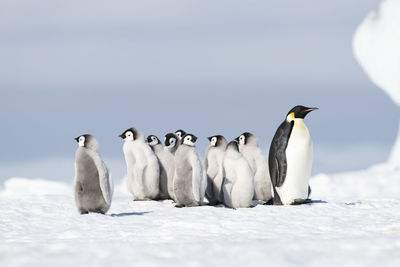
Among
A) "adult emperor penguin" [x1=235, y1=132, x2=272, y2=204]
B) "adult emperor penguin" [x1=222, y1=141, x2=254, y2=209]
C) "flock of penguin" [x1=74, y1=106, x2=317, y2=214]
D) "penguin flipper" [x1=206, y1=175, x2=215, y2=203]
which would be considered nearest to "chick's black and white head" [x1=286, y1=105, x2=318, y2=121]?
"flock of penguin" [x1=74, y1=106, x2=317, y2=214]

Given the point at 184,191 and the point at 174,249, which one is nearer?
the point at 174,249

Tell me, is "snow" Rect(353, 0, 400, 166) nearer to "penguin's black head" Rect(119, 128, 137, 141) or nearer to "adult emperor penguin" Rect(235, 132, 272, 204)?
"adult emperor penguin" Rect(235, 132, 272, 204)

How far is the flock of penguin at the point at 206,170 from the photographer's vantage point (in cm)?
834

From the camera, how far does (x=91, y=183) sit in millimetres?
8281

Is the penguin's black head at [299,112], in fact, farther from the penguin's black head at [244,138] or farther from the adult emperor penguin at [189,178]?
the adult emperor penguin at [189,178]

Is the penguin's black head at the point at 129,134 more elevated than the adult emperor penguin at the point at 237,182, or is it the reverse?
the penguin's black head at the point at 129,134

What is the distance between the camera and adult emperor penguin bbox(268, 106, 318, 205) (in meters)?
9.49

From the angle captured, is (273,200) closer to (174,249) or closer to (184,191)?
(184,191)

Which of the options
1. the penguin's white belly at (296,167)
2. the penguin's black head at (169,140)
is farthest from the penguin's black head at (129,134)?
the penguin's white belly at (296,167)

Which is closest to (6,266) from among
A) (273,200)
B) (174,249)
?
(174,249)

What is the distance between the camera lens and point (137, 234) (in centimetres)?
665

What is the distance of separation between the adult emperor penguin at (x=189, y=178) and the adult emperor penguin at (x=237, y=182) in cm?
33

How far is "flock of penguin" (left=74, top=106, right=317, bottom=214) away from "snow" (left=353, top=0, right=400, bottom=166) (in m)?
14.7

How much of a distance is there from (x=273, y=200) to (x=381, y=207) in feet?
4.94
